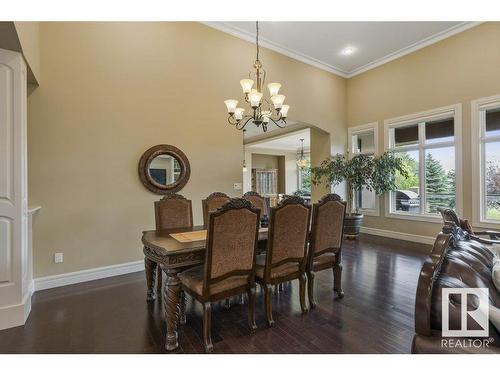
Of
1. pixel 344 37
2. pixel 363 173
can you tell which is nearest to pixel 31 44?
pixel 344 37

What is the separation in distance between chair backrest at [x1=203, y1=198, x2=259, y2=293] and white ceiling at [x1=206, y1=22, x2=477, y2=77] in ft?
13.2

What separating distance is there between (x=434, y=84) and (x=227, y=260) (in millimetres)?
5550

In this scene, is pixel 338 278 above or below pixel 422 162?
below

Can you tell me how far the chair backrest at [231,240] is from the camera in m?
1.97

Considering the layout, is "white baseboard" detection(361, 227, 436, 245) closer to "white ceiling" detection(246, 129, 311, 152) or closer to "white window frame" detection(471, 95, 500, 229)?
"white window frame" detection(471, 95, 500, 229)

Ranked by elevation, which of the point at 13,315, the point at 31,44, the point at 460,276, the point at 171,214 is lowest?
the point at 13,315

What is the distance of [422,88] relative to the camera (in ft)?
17.6

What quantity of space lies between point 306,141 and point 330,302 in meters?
8.55

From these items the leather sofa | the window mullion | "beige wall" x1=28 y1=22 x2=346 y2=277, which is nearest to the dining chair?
"beige wall" x1=28 y1=22 x2=346 y2=277

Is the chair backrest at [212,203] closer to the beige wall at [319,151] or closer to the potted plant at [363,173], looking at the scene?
the potted plant at [363,173]

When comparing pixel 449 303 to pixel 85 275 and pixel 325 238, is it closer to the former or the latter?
pixel 325 238

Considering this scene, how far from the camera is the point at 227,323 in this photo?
94.8 inches
